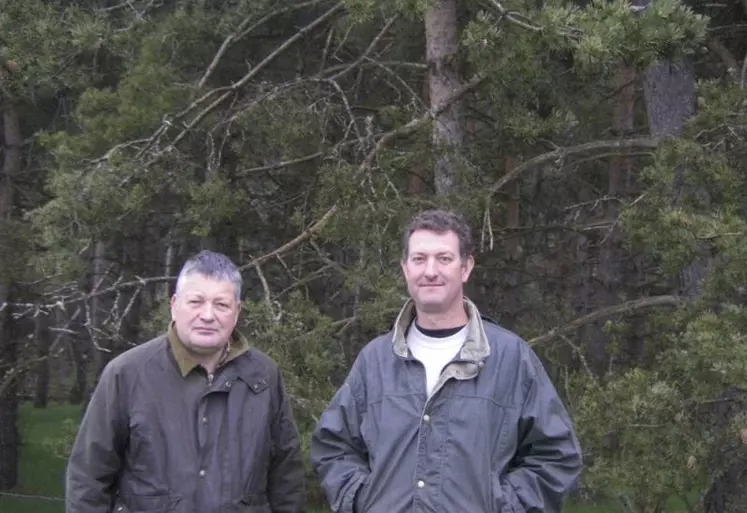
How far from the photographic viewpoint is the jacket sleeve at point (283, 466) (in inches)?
142

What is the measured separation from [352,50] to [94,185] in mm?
3485

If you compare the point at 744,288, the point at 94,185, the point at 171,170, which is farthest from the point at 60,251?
the point at 744,288

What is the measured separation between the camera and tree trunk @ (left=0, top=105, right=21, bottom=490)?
1207 centimetres

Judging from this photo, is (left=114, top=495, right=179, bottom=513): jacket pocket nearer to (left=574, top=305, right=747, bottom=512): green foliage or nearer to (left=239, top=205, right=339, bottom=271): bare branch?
(left=574, top=305, right=747, bottom=512): green foliage

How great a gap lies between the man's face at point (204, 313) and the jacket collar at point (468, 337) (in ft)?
1.70

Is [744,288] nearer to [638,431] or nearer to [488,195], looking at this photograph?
[638,431]

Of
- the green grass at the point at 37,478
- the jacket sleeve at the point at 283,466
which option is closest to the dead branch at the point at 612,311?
the jacket sleeve at the point at 283,466

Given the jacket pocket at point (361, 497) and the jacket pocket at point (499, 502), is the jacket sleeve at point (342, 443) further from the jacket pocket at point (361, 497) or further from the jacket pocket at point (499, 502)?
the jacket pocket at point (499, 502)

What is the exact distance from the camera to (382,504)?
126 inches

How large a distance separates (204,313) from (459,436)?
0.85 metres

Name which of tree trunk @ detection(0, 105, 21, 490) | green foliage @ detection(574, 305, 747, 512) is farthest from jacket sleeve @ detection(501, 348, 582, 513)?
tree trunk @ detection(0, 105, 21, 490)

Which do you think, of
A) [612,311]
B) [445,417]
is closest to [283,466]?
[445,417]

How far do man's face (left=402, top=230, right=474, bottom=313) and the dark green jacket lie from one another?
2.11 ft

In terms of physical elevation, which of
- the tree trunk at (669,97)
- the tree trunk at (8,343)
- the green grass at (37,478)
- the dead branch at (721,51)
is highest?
the dead branch at (721,51)
